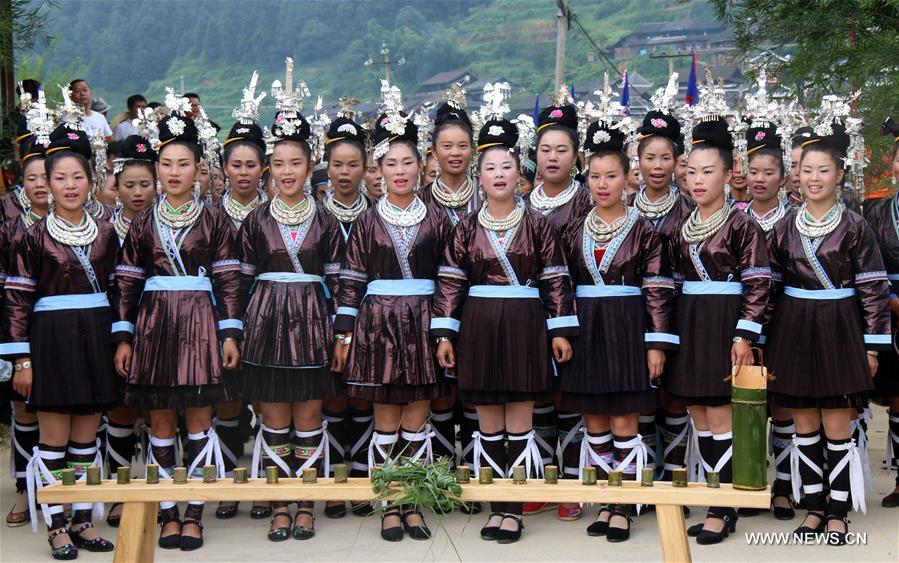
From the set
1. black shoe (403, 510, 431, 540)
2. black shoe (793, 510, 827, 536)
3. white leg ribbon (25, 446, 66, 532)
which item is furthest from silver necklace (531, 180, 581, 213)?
white leg ribbon (25, 446, 66, 532)

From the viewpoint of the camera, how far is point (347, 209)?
6.74 m

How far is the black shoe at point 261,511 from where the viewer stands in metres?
6.34

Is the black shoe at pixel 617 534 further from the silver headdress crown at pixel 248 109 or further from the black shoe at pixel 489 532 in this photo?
the silver headdress crown at pixel 248 109

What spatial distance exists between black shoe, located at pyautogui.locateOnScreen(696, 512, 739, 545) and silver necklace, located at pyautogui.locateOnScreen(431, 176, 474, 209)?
226 centimetres

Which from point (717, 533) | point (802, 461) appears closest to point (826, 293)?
point (802, 461)

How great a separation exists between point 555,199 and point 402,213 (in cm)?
101

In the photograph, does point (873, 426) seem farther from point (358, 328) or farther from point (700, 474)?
point (358, 328)

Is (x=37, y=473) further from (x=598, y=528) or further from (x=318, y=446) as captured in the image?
(x=598, y=528)

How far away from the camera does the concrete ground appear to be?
549cm

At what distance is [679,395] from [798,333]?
69 cm

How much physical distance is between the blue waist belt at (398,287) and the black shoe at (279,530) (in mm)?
1267

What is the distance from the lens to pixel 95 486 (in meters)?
4.44

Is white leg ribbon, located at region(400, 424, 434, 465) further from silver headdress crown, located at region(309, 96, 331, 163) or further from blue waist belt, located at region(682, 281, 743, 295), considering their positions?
silver headdress crown, located at region(309, 96, 331, 163)

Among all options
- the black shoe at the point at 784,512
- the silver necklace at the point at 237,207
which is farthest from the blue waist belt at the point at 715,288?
the silver necklace at the point at 237,207
